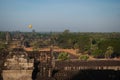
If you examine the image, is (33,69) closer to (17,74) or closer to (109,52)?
(17,74)

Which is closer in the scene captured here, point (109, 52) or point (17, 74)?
point (17, 74)

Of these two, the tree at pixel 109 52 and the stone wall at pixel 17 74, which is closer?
the stone wall at pixel 17 74

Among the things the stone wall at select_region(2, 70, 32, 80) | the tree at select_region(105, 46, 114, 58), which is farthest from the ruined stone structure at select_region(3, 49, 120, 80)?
the tree at select_region(105, 46, 114, 58)

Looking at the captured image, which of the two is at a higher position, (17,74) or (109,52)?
(17,74)

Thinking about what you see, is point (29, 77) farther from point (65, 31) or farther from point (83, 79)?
point (65, 31)

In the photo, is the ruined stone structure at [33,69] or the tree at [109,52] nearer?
the ruined stone structure at [33,69]

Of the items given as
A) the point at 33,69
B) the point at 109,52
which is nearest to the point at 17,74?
the point at 33,69

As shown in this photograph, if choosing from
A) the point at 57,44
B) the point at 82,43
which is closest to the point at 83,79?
the point at 82,43

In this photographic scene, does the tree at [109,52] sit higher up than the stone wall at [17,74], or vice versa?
the stone wall at [17,74]

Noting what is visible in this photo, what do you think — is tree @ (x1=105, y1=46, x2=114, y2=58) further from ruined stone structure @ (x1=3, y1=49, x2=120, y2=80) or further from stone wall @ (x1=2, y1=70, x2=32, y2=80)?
stone wall @ (x1=2, y1=70, x2=32, y2=80)

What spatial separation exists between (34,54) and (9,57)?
602 centimetres

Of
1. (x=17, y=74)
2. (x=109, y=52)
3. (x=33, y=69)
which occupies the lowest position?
(x=109, y=52)

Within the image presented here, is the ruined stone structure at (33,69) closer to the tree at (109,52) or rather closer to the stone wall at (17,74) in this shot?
the stone wall at (17,74)

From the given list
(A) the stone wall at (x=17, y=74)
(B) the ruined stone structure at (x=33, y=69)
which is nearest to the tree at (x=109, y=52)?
(B) the ruined stone structure at (x=33, y=69)
